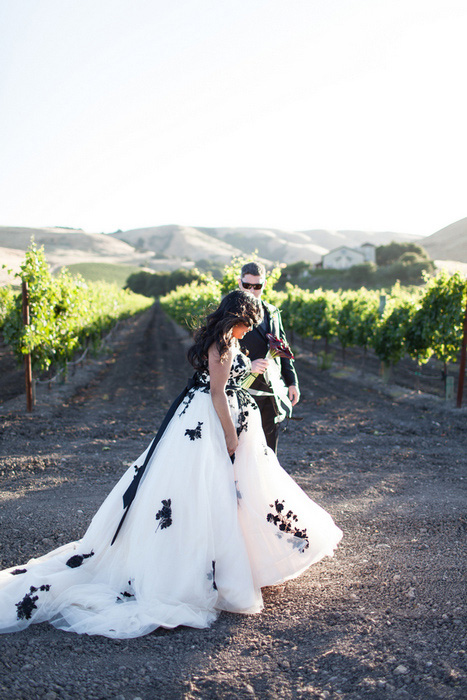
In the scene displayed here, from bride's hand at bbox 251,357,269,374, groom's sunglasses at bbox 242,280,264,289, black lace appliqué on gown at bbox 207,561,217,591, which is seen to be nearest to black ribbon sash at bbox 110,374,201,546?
bride's hand at bbox 251,357,269,374

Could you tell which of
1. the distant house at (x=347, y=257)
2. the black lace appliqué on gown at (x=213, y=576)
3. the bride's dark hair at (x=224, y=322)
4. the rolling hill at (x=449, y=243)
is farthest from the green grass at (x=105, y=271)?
the black lace appliqué on gown at (x=213, y=576)

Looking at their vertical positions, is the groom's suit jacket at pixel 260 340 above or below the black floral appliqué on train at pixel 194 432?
above

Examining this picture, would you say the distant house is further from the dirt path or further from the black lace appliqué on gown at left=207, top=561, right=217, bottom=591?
the black lace appliqué on gown at left=207, top=561, right=217, bottom=591

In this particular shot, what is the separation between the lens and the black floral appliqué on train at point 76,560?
2826 millimetres

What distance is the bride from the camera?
2561 mm

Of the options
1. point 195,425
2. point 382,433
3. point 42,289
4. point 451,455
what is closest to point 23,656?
point 195,425

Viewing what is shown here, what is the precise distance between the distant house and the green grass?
34.7m

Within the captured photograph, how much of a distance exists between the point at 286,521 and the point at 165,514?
69 cm

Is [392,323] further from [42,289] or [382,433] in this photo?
[42,289]

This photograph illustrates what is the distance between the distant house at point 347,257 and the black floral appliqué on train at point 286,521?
71.0 meters

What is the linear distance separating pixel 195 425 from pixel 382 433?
522 cm

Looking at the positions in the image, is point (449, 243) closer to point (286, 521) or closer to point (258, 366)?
point (258, 366)

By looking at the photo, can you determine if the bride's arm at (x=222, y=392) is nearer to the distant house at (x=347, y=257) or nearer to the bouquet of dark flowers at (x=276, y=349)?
the bouquet of dark flowers at (x=276, y=349)

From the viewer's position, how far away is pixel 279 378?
3744mm
